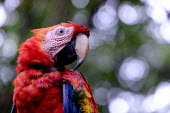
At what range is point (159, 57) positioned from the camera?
5.75 m

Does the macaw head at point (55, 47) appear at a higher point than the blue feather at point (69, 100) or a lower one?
higher

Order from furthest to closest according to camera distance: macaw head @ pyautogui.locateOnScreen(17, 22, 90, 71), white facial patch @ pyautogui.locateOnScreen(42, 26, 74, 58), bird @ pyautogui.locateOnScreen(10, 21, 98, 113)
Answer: white facial patch @ pyautogui.locateOnScreen(42, 26, 74, 58) → macaw head @ pyautogui.locateOnScreen(17, 22, 90, 71) → bird @ pyautogui.locateOnScreen(10, 21, 98, 113)

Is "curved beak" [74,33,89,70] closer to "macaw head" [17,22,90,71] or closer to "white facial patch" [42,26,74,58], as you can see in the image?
"macaw head" [17,22,90,71]

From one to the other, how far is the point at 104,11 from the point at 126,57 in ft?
5.08

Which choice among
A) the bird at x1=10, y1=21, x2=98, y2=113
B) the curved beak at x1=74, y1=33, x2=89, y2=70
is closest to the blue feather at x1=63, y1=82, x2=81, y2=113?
the bird at x1=10, y1=21, x2=98, y2=113

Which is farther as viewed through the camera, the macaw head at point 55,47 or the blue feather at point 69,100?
the macaw head at point 55,47

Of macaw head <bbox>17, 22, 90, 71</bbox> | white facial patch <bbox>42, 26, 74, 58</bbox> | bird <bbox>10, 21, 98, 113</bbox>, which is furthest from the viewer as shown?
white facial patch <bbox>42, 26, 74, 58</bbox>

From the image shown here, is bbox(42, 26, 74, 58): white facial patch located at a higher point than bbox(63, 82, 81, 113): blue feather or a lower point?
higher

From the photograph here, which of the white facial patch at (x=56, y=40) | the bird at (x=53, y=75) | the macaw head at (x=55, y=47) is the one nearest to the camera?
the bird at (x=53, y=75)

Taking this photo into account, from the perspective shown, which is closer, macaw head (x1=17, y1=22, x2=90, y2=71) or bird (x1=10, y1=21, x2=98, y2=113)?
bird (x1=10, y1=21, x2=98, y2=113)

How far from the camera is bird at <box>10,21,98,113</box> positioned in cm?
200

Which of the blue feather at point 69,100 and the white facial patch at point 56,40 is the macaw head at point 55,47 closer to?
the white facial patch at point 56,40

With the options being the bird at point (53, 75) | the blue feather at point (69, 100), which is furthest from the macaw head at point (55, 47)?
the blue feather at point (69, 100)

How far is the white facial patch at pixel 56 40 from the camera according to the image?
2.29m
